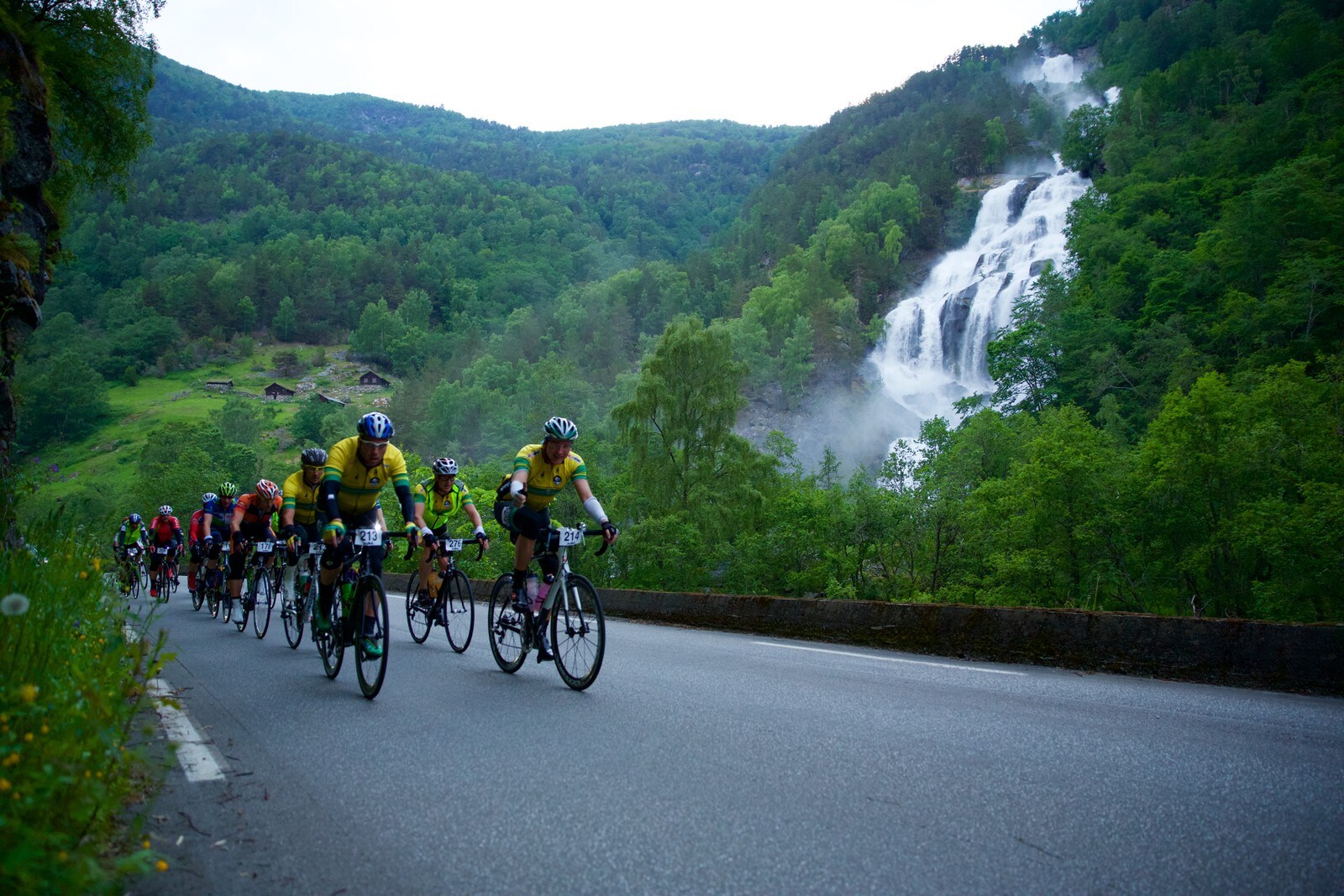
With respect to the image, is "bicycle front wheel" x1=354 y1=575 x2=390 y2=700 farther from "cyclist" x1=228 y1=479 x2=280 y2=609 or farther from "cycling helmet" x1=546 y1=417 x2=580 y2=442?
"cyclist" x1=228 y1=479 x2=280 y2=609

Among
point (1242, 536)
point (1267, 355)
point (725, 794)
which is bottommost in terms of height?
point (725, 794)

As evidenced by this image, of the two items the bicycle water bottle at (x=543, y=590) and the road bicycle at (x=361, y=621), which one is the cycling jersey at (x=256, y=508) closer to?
the road bicycle at (x=361, y=621)

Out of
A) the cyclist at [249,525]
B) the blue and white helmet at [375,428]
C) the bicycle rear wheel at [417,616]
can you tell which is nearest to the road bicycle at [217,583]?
the cyclist at [249,525]

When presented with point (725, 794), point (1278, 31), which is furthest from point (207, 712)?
point (1278, 31)

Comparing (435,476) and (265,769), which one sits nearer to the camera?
(265,769)

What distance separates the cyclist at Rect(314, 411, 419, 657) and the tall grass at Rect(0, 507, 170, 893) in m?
1.92

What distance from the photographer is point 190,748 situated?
482 cm

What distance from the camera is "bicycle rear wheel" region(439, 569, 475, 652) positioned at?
9.20 metres

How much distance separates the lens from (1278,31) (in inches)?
3634

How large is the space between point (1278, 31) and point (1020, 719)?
11823 cm

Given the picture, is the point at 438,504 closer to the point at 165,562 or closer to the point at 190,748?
the point at 190,748

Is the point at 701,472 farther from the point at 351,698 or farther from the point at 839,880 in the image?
the point at 839,880

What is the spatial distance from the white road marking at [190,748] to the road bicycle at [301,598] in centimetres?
232

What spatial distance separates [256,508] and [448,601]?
4.43m
